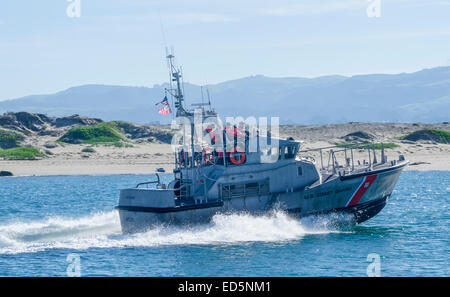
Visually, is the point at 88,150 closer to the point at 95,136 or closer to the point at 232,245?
the point at 95,136

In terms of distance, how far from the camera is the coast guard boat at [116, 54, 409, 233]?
2431 cm

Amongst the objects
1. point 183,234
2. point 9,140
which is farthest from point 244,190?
point 9,140

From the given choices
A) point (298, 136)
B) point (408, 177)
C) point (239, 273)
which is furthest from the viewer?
point (298, 136)

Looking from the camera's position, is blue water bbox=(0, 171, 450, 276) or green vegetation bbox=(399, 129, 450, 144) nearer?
blue water bbox=(0, 171, 450, 276)

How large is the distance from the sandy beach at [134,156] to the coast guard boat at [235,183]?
77.6 ft

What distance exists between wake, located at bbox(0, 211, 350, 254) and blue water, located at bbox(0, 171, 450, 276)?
38 mm

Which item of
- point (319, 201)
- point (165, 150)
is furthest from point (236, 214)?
point (165, 150)

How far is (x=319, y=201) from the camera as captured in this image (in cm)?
2527

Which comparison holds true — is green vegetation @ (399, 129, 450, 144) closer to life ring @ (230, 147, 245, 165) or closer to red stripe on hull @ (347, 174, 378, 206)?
red stripe on hull @ (347, 174, 378, 206)

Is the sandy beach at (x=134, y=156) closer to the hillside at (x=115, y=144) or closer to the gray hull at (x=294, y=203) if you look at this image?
the hillside at (x=115, y=144)

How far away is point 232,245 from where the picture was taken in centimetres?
2289

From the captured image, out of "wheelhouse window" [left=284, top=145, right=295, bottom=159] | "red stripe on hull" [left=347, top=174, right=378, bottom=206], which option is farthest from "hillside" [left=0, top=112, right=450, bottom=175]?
"wheelhouse window" [left=284, top=145, right=295, bottom=159]

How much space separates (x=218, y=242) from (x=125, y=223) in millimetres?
3963
